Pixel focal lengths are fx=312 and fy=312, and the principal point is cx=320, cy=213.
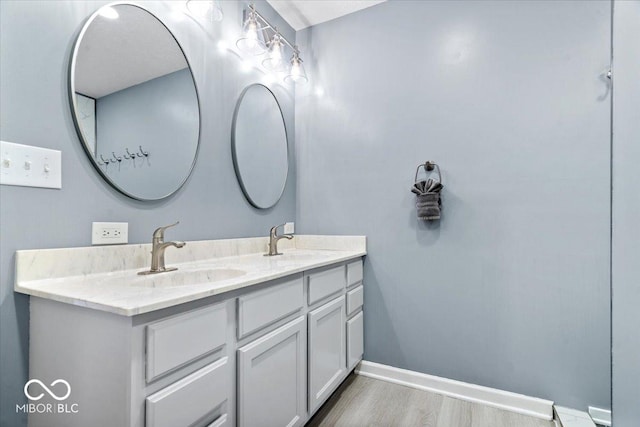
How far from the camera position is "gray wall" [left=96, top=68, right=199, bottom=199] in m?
1.21

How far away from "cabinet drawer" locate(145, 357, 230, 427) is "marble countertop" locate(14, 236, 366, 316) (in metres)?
0.23

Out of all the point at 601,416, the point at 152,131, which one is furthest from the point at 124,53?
the point at 601,416

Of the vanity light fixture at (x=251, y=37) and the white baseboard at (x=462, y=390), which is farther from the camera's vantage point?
the vanity light fixture at (x=251, y=37)

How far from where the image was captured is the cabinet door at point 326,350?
4.91ft

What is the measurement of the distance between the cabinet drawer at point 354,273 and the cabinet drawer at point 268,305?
22.3 inches

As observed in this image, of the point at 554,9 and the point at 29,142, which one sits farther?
the point at 554,9

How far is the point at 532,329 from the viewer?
1.72m

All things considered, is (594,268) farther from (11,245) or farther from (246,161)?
(11,245)

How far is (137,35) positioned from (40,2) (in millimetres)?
339

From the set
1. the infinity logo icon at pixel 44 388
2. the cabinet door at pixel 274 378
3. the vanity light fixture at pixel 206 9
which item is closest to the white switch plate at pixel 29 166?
the infinity logo icon at pixel 44 388

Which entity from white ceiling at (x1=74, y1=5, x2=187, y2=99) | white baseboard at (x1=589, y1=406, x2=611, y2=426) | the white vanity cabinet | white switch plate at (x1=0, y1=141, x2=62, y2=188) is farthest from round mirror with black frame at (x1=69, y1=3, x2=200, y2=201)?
white baseboard at (x1=589, y1=406, x2=611, y2=426)

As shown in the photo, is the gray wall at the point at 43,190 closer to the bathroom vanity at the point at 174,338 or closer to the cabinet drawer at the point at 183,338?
the bathroom vanity at the point at 174,338

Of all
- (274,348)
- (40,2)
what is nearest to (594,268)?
(274,348)

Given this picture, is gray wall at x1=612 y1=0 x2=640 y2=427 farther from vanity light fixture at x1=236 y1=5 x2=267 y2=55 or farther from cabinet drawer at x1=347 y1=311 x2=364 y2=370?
vanity light fixture at x1=236 y1=5 x2=267 y2=55
